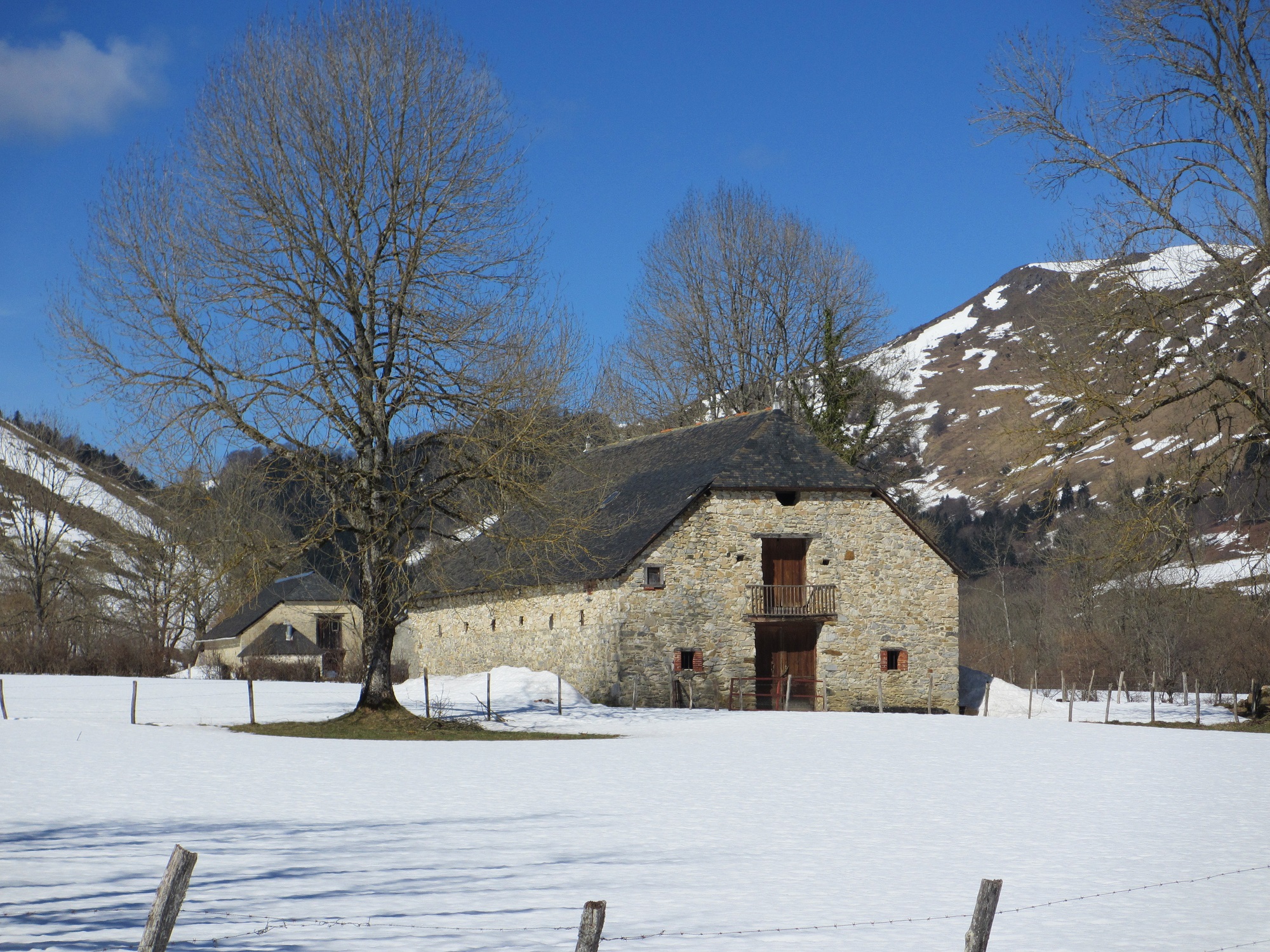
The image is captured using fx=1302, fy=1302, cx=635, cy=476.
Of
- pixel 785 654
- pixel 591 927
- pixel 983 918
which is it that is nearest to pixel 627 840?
pixel 983 918

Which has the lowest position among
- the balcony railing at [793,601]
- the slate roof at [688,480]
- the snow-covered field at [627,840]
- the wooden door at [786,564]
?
the snow-covered field at [627,840]

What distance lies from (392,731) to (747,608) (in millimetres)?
12281

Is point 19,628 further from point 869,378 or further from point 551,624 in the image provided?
point 869,378

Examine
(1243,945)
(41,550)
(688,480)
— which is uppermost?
(688,480)

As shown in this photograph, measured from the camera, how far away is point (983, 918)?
551 cm

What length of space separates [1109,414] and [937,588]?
14.0 m

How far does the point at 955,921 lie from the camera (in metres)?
8.59

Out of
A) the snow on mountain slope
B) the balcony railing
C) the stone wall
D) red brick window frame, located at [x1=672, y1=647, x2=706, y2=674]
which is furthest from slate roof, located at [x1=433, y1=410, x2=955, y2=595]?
the snow on mountain slope

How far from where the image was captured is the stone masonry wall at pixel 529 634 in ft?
109

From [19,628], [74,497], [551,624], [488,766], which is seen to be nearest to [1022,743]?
[488,766]

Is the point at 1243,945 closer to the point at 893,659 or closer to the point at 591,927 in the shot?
the point at 591,927

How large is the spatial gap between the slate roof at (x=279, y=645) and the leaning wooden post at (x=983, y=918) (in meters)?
54.6

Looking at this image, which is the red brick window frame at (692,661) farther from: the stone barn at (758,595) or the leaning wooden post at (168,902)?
the leaning wooden post at (168,902)

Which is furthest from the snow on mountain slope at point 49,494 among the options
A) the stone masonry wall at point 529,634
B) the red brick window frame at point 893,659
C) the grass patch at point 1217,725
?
the grass patch at point 1217,725
